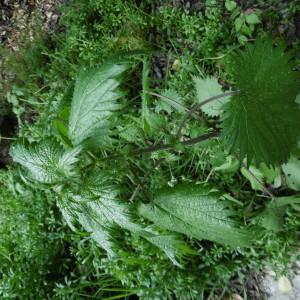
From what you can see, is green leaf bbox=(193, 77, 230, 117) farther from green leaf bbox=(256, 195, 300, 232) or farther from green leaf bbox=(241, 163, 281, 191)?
green leaf bbox=(256, 195, 300, 232)

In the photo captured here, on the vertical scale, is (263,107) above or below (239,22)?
above

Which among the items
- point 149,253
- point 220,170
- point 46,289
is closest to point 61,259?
point 46,289

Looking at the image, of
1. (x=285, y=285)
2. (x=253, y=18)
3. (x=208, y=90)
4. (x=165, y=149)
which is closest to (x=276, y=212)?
(x=285, y=285)

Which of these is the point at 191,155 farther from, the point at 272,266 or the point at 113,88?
the point at 113,88

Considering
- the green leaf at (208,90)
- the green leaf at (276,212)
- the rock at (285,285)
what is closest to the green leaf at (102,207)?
the green leaf at (208,90)

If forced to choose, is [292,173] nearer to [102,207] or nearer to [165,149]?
[165,149]

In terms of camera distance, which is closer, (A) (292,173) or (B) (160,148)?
(B) (160,148)

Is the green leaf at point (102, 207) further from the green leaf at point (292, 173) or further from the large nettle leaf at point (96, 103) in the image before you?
the green leaf at point (292, 173)
